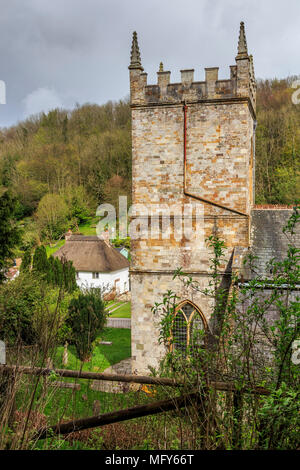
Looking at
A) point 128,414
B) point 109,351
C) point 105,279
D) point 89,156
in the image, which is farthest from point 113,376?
point 89,156

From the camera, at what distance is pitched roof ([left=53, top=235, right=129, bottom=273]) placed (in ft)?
106

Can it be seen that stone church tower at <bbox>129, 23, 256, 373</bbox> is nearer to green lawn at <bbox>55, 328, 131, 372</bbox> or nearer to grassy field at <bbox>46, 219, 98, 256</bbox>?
green lawn at <bbox>55, 328, 131, 372</bbox>

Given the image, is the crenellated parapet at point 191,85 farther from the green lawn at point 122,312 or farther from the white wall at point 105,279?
the white wall at point 105,279

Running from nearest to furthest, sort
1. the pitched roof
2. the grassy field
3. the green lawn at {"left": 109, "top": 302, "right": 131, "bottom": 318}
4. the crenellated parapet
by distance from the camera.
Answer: the crenellated parapet < the green lawn at {"left": 109, "top": 302, "right": 131, "bottom": 318} < the pitched roof < the grassy field

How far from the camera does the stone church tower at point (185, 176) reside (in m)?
11.0

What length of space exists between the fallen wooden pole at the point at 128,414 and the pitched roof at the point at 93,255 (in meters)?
29.0

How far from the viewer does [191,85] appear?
11188 millimetres

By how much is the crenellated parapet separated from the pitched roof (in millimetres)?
21812

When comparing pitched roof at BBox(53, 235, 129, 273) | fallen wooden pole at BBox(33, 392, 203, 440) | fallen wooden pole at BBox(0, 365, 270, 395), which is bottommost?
pitched roof at BBox(53, 235, 129, 273)

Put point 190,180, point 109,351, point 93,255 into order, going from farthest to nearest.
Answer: point 93,255, point 109,351, point 190,180

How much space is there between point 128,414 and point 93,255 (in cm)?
3062

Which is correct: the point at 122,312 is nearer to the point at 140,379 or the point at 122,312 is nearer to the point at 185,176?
the point at 185,176

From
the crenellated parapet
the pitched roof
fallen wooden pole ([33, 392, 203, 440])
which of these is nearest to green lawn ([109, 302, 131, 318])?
the pitched roof

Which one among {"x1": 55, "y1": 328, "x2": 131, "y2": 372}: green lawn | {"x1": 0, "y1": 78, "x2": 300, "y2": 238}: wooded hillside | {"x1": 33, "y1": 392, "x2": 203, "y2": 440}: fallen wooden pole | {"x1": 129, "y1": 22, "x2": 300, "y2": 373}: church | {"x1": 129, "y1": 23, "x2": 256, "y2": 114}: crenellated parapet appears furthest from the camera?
{"x1": 0, "y1": 78, "x2": 300, "y2": 238}: wooded hillside
